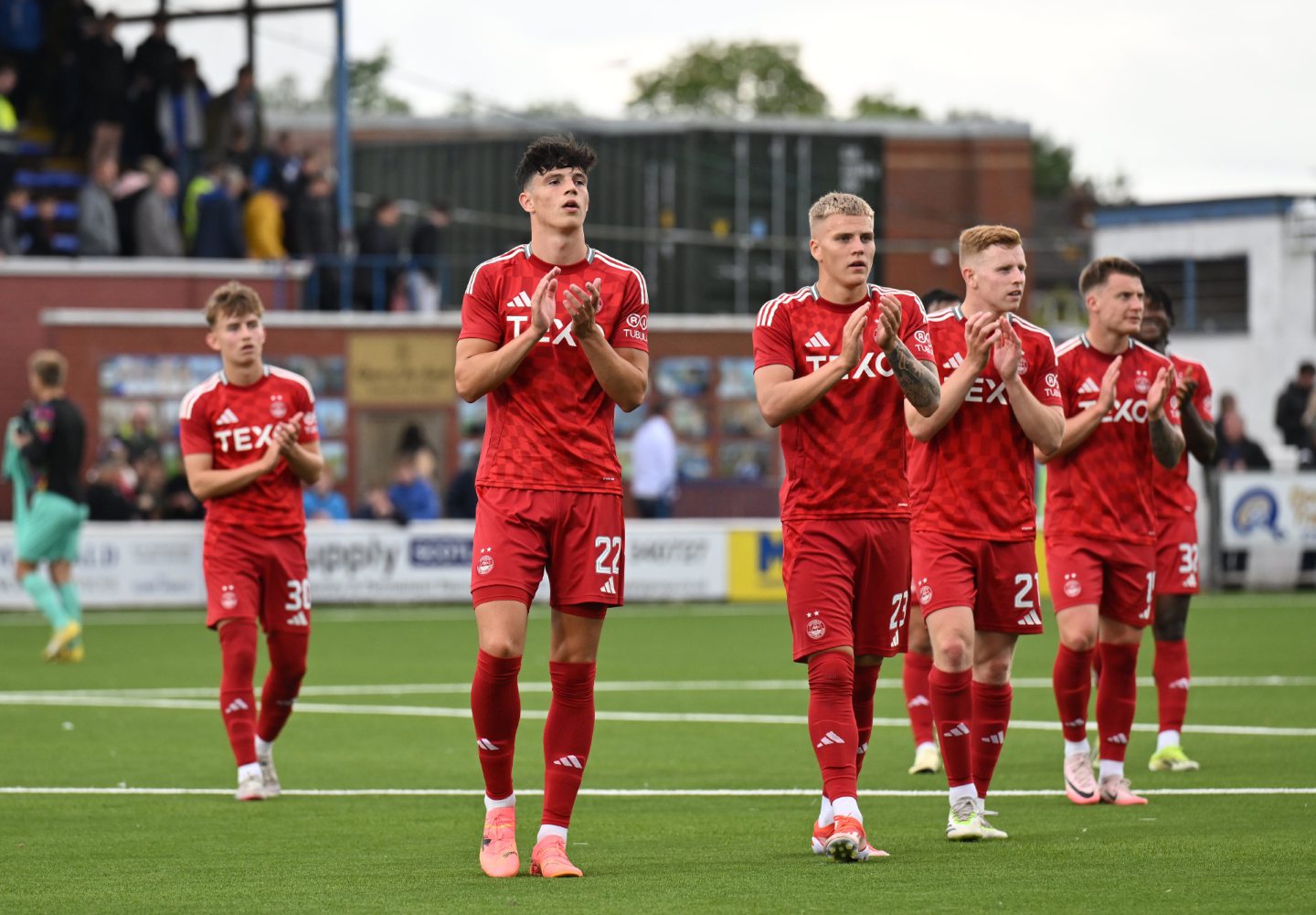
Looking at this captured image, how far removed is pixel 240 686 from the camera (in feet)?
32.7

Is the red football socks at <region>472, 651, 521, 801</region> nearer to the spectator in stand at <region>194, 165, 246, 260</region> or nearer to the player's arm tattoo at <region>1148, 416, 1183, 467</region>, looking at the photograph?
the player's arm tattoo at <region>1148, 416, 1183, 467</region>

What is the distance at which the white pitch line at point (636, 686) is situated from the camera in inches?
602

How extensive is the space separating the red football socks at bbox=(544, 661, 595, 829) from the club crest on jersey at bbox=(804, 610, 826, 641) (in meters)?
0.83

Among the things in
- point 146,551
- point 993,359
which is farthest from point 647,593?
point 993,359

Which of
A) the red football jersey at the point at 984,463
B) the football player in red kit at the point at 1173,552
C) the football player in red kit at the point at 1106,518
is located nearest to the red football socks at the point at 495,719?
the red football jersey at the point at 984,463

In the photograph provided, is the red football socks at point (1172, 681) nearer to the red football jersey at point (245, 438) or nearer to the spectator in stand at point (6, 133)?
the red football jersey at point (245, 438)

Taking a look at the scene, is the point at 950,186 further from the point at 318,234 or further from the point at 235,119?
the point at 318,234

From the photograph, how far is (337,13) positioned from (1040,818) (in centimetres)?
2404

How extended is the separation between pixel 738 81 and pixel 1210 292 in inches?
1670

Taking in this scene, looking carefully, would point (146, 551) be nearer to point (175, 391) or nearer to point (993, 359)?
point (175, 391)

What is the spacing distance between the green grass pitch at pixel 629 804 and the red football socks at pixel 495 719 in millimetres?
384

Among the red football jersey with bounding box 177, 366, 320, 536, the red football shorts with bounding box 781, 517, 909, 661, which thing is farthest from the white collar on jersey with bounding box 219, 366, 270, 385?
the red football shorts with bounding box 781, 517, 909, 661

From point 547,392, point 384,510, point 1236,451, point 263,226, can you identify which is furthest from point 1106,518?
point 263,226

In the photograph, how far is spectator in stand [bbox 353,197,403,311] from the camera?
29453 mm
